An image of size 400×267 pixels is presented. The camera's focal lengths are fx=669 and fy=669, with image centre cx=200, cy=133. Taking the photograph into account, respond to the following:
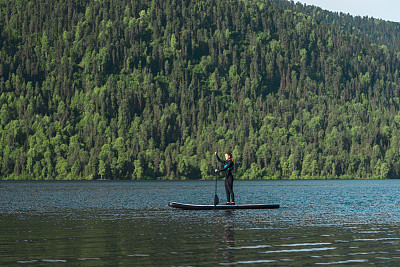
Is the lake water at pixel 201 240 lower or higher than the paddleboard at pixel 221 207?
lower

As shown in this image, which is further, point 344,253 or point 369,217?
point 369,217

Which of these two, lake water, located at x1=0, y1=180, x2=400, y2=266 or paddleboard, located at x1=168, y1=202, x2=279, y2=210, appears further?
paddleboard, located at x1=168, y1=202, x2=279, y2=210

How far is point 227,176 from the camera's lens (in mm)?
59469

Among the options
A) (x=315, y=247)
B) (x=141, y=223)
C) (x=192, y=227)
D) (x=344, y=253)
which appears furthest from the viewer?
(x=141, y=223)

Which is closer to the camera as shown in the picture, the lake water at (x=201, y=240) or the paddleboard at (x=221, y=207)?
the lake water at (x=201, y=240)

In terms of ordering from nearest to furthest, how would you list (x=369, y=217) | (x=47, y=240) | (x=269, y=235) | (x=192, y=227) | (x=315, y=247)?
(x=315, y=247)
(x=47, y=240)
(x=269, y=235)
(x=192, y=227)
(x=369, y=217)

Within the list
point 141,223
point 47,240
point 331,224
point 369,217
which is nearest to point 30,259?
point 47,240

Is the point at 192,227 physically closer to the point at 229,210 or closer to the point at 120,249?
the point at 120,249

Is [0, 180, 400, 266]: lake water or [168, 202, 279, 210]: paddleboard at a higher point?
[168, 202, 279, 210]: paddleboard

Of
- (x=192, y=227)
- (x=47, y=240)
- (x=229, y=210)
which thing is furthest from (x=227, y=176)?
(x=47, y=240)

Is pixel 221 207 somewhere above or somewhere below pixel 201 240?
above

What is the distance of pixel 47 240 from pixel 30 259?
731 cm

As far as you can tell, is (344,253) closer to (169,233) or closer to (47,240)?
(169,233)

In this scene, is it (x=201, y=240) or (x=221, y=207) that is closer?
(x=201, y=240)
